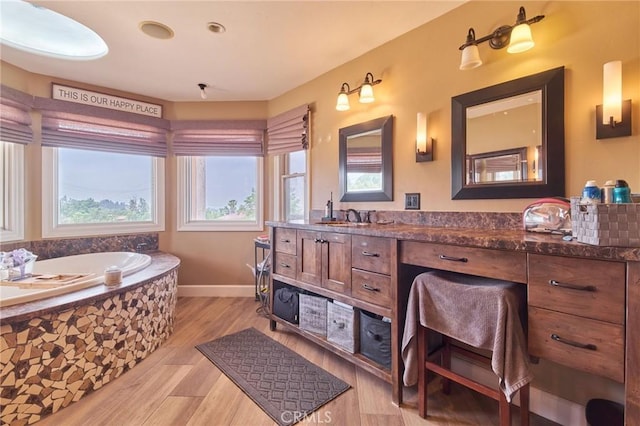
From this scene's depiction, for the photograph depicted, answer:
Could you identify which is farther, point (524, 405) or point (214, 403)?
point (214, 403)

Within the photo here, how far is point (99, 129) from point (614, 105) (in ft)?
13.3

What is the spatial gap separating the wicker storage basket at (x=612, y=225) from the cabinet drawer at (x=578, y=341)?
27 cm

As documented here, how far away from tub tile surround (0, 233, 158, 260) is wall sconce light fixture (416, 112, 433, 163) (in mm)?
3062

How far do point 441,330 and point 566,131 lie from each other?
3.84ft

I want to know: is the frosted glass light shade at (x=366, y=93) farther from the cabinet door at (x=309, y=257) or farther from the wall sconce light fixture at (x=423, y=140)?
the cabinet door at (x=309, y=257)

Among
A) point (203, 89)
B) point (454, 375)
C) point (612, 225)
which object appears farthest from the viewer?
point (203, 89)

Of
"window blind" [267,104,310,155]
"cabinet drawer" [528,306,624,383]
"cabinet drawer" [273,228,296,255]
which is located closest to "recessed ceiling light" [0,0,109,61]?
"window blind" [267,104,310,155]

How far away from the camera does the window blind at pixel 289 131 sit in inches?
111

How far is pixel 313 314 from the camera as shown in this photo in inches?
80.3

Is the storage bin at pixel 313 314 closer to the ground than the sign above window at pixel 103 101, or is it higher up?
closer to the ground

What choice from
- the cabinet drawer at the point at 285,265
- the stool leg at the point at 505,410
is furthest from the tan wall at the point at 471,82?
the stool leg at the point at 505,410

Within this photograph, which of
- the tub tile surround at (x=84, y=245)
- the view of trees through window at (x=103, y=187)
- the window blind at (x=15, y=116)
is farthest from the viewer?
the view of trees through window at (x=103, y=187)

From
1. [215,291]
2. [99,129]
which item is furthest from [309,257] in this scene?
[99,129]

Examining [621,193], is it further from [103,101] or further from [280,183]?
[103,101]
